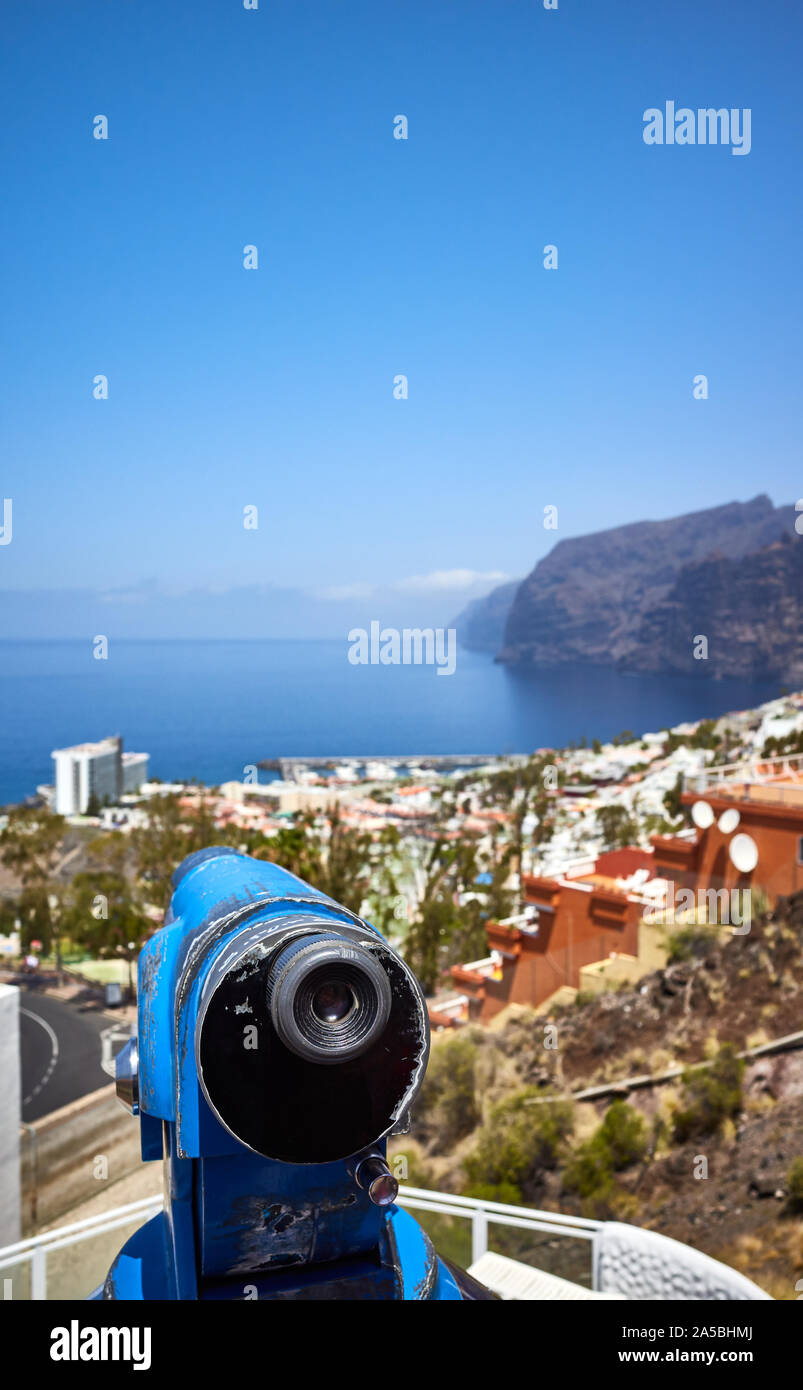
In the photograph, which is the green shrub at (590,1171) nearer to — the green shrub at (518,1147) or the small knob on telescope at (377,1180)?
the green shrub at (518,1147)

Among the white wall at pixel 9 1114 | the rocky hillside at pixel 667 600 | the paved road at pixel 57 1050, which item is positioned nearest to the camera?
the white wall at pixel 9 1114

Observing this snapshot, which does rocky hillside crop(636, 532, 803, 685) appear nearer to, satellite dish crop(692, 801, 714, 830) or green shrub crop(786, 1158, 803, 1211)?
satellite dish crop(692, 801, 714, 830)

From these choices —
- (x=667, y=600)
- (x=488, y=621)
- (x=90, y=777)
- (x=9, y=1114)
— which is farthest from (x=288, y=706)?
(x=9, y=1114)

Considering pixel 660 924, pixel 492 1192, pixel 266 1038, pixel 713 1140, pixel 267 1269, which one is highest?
pixel 266 1038

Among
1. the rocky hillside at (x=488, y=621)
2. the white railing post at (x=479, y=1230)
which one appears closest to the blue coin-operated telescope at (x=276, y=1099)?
the white railing post at (x=479, y=1230)

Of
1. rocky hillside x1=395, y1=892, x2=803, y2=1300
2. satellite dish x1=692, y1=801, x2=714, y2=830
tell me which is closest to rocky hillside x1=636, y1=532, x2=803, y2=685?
satellite dish x1=692, y1=801, x2=714, y2=830
